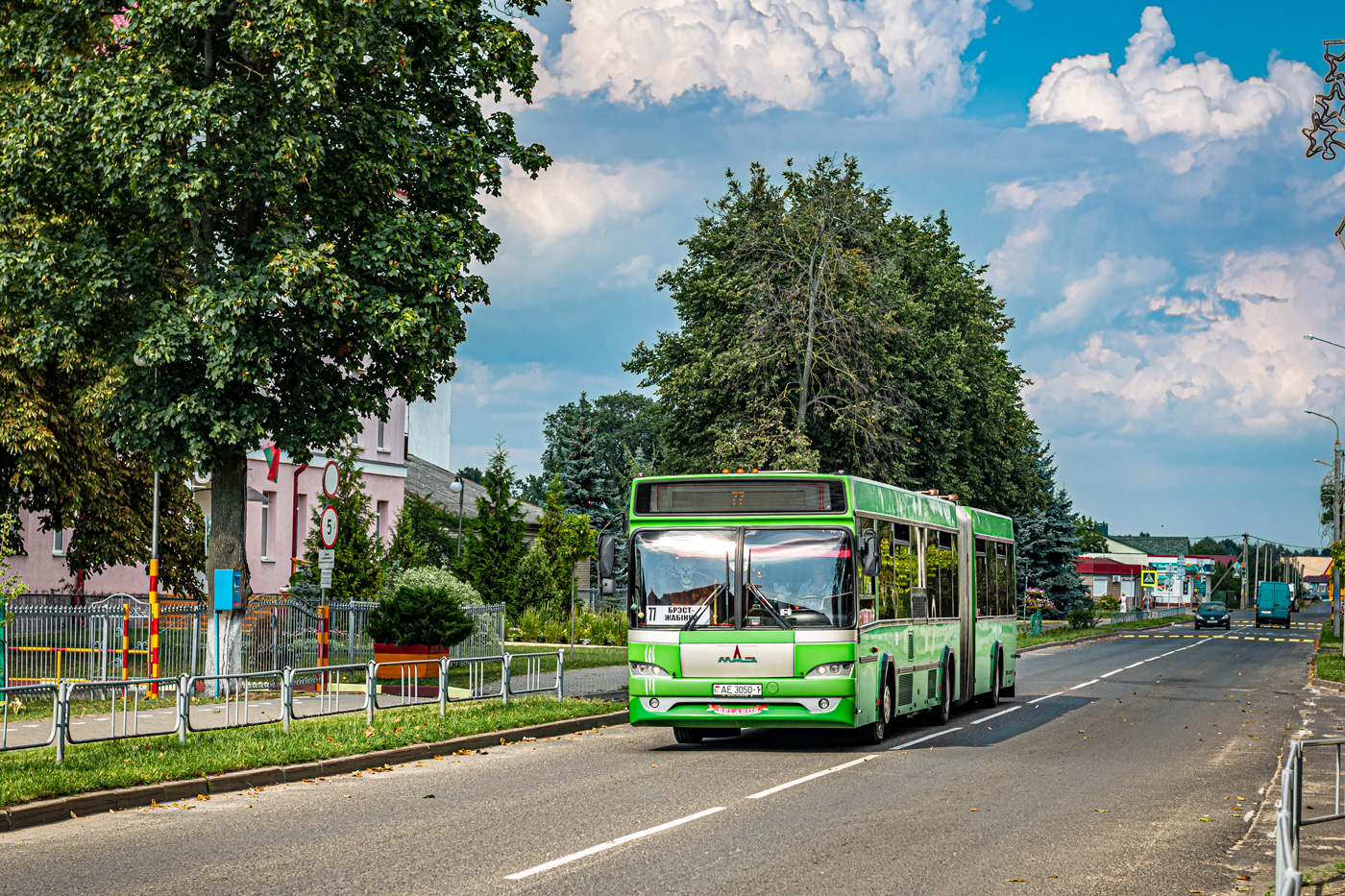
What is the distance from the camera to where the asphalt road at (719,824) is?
8656mm

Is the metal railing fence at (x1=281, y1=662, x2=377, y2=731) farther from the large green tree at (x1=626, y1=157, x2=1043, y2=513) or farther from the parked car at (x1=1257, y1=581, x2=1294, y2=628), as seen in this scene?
the parked car at (x1=1257, y1=581, x2=1294, y2=628)

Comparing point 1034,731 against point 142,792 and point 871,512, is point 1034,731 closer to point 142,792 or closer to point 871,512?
point 871,512

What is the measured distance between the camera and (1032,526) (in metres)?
74.0

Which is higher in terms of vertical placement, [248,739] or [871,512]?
[871,512]

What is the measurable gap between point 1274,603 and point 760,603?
8386 centimetres

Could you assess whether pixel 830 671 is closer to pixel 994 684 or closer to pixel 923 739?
pixel 923 739

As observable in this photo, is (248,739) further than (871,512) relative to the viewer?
No

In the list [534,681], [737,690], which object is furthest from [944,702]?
[534,681]

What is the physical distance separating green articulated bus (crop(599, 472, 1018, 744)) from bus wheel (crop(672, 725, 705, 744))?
1062mm

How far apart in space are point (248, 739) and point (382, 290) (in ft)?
29.3

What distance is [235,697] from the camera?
16281mm

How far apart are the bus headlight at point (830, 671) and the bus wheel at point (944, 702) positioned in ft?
16.5

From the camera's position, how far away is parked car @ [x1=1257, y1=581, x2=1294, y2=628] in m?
90.2

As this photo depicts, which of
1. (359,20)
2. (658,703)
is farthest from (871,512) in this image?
(359,20)
